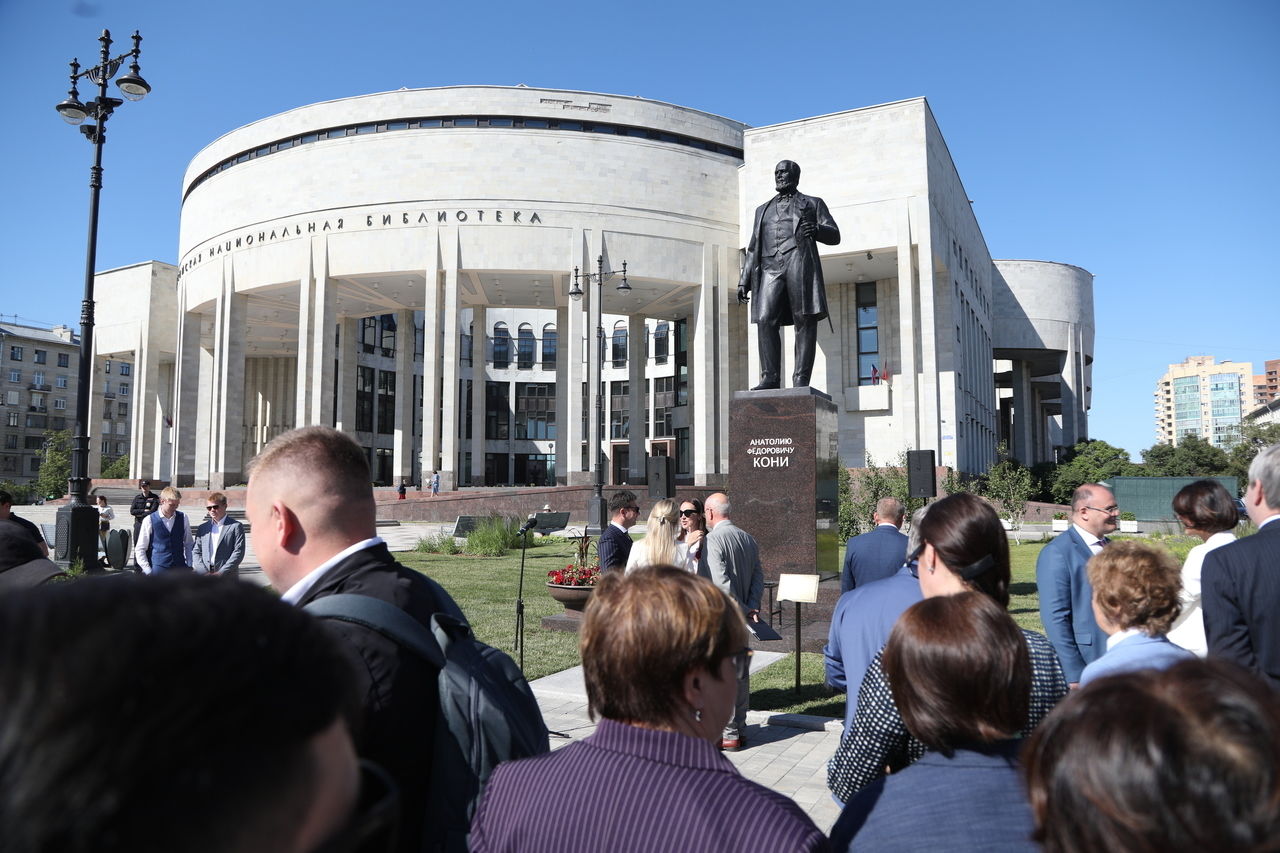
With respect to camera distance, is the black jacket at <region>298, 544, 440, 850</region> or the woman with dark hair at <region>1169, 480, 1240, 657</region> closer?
the black jacket at <region>298, 544, 440, 850</region>

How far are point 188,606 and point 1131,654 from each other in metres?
3.44

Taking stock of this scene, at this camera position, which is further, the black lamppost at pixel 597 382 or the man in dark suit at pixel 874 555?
the black lamppost at pixel 597 382

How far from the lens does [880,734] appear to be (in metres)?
2.53

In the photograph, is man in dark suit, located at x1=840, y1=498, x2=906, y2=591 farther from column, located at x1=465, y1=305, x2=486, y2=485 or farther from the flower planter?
column, located at x1=465, y1=305, x2=486, y2=485

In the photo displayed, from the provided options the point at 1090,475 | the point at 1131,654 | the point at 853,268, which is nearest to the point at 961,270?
the point at 853,268

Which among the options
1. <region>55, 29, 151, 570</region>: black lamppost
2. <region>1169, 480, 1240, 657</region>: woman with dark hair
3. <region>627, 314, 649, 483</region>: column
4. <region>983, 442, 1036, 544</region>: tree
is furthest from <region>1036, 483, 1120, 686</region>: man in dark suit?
<region>627, 314, 649, 483</region>: column

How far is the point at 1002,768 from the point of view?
2072 millimetres

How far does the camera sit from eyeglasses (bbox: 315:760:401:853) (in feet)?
2.69

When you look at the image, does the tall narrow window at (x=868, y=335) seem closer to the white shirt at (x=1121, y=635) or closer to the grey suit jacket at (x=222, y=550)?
the grey suit jacket at (x=222, y=550)

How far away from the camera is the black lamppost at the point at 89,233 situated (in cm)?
1392

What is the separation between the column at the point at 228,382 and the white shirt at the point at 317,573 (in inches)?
1960

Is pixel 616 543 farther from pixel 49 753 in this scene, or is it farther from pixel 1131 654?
pixel 49 753

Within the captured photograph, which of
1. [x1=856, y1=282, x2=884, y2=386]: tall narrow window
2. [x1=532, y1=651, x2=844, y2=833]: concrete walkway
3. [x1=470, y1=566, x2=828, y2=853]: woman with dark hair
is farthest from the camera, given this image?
[x1=856, y1=282, x2=884, y2=386]: tall narrow window

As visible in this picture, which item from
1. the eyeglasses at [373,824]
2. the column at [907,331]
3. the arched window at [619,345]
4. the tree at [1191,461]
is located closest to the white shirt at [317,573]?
the eyeglasses at [373,824]
